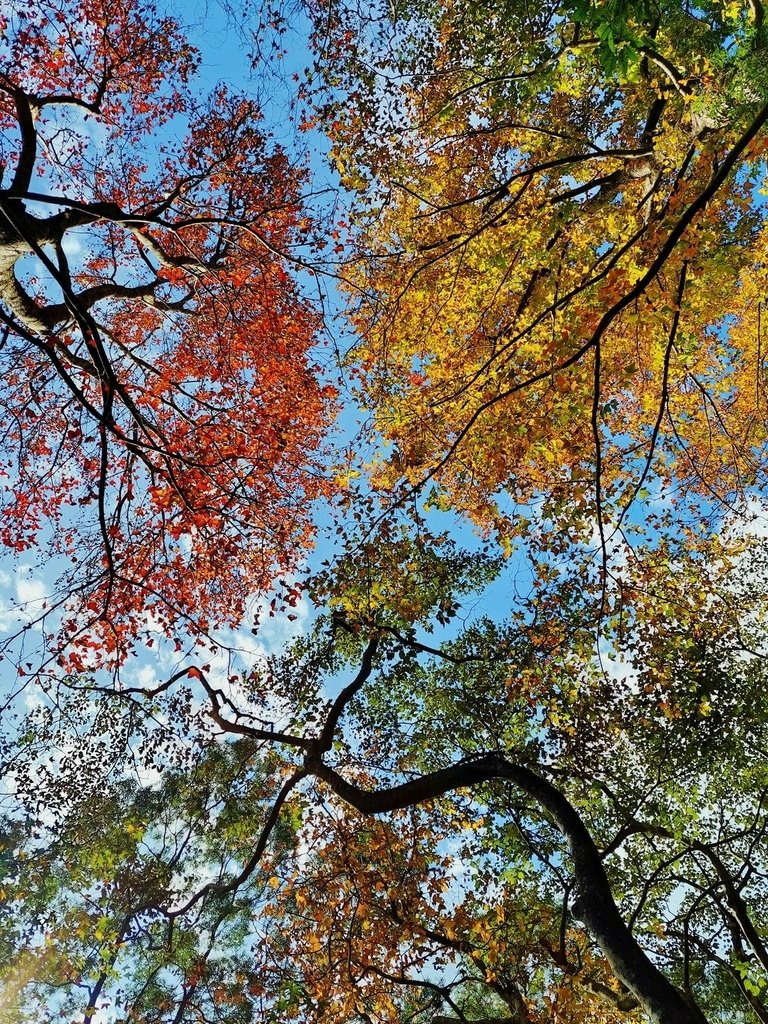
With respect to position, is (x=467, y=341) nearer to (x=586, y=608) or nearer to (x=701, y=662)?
(x=586, y=608)

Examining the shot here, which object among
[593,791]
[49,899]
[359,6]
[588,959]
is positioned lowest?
[49,899]

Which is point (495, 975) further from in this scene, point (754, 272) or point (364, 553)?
point (754, 272)

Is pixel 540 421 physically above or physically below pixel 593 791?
above

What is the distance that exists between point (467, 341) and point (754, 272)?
245 inches

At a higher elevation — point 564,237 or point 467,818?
point 564,237

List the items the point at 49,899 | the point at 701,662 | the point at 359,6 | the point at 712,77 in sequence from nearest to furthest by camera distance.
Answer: the point at 712,77 < the point at 359,6 < the point at 701,662 < the point at 49,899

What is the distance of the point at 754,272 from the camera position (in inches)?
478

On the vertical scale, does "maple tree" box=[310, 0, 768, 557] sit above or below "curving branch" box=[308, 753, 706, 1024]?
above

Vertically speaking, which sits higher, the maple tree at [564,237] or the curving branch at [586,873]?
the maple tree at [564,237]

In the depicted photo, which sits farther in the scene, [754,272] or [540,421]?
[754,272]

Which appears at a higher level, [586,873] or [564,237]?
[564,237]

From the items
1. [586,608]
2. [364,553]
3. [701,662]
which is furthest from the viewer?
[701,662]

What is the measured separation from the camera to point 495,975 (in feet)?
26.3

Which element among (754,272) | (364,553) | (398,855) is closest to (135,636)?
(364,553)
